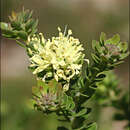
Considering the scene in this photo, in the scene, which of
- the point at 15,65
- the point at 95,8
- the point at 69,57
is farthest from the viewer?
the point at 95,8

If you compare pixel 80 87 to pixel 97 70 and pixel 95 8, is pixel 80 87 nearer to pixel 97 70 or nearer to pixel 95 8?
pixel 97 70

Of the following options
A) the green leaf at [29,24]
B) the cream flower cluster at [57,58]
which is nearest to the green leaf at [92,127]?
the cream flower cluster at [57,58]

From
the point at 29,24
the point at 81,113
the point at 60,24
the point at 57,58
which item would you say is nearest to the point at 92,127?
the point at 81,113

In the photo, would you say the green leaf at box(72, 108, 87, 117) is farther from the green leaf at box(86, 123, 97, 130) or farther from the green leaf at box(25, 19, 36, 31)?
the green leaf at box(25, 19, 36, 31)

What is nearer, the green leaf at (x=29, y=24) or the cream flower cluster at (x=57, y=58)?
the cream flower cluster at (x=57, y=58)

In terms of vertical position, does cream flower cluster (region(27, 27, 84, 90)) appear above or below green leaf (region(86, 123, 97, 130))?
above

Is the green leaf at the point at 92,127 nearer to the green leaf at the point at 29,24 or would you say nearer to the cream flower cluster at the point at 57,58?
the cream flower cluster at the point at 57,58

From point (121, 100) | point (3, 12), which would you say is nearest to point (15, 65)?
point (3, 12)

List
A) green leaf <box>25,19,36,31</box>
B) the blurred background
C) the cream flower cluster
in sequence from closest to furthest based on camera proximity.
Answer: the cream flower cluster < green leaf <box>25,19,36,31</box> < the blurred background

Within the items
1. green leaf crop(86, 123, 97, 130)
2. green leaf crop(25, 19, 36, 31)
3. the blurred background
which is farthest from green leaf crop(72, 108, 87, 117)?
the blurred background
